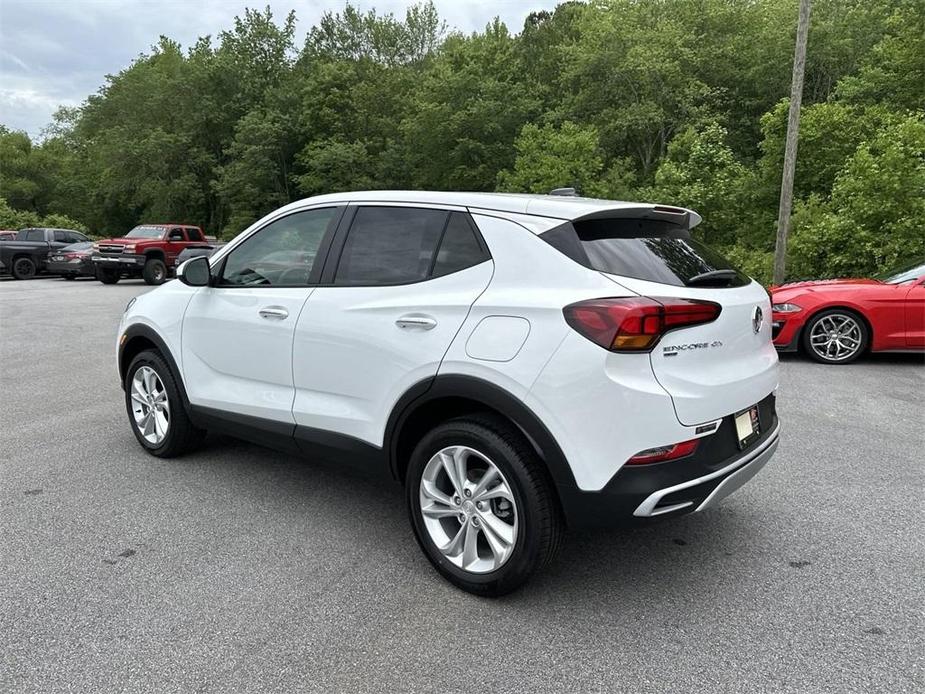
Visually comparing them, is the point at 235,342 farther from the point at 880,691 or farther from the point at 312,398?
the point at 880,691

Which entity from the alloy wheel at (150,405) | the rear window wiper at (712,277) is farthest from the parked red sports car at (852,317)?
the alloy wheel at (150,405)

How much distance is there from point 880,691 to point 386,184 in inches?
1601

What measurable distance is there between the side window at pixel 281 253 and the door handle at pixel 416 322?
81 cm

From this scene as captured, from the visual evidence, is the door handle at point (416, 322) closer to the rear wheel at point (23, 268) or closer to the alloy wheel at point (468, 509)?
the alloy wheel at point (468, 509)

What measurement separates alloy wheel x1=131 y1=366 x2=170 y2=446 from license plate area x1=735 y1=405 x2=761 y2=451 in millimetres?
3510

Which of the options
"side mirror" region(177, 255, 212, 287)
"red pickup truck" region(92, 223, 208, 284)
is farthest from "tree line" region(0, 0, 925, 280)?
"red pickup truck" region(92, 223, 208, 284)

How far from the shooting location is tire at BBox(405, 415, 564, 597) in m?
2.69

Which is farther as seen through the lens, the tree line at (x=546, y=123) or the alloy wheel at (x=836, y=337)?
the tree line at (x=546, y=123)

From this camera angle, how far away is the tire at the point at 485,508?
269cm

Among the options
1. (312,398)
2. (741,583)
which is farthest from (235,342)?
(741,583)

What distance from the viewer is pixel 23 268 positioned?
2398cm

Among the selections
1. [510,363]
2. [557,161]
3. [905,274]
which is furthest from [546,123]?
[510,363]

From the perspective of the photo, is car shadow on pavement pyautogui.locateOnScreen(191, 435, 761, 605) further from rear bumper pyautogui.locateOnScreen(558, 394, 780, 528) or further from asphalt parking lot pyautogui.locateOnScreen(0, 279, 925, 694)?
rear bumper pyautogui.locateOnScreen(558, 394, 780, 528)

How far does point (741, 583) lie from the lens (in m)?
3.00
